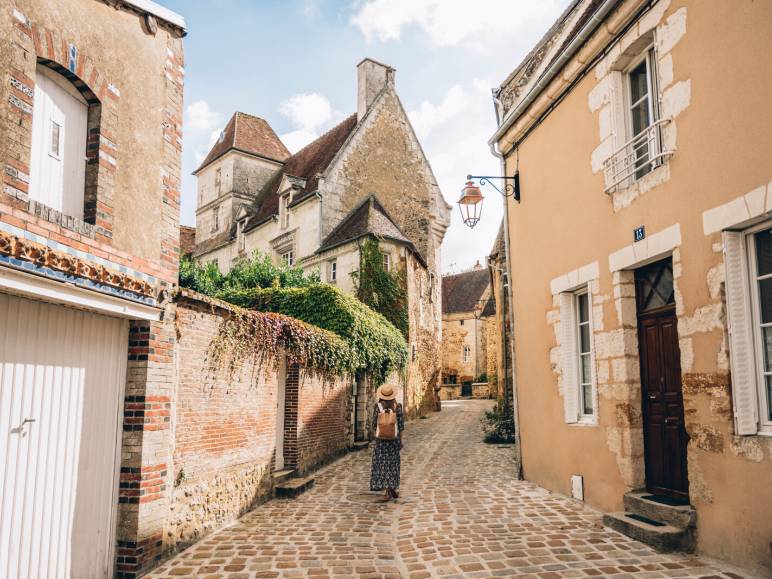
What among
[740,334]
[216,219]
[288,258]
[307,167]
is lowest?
[740,334]

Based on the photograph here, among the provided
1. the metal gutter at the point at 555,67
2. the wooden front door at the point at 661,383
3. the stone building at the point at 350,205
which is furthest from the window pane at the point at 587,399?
the stone building at the point at 350,205

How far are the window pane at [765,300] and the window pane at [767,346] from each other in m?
0.08

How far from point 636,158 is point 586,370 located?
8.86ft

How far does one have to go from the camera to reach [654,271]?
19.9 feet

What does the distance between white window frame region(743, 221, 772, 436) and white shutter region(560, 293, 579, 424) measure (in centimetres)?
299

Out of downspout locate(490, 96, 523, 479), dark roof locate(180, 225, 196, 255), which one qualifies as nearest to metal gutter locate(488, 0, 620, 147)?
downspout locate(490, 96, 523, 479)

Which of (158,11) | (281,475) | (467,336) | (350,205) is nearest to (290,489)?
(281,475)

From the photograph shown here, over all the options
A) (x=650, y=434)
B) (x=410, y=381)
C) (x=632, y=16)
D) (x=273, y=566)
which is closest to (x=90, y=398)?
(x=273, y=566)

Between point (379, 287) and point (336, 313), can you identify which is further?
point (379, 287)

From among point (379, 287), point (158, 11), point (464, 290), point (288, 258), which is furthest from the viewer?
point (464, 290)

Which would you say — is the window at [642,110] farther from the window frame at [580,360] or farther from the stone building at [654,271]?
the window frame at [580,360]

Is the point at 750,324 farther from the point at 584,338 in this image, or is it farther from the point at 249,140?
the point at 249,140

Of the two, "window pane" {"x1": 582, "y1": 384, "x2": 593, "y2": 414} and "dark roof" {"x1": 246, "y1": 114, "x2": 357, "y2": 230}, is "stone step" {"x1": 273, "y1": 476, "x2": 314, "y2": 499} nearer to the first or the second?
"window pane" {"x1": 582, "y1": 384, "x2": 593, "y2": 414}

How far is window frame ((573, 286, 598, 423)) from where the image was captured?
6.90 m
